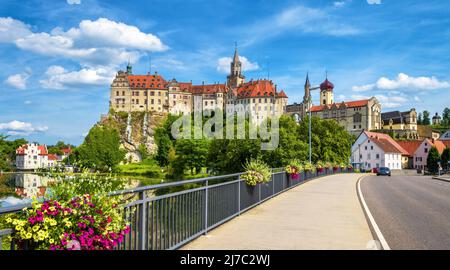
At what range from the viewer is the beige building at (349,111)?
16238 cm

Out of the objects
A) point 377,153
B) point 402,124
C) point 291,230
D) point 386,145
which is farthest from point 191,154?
point 402,124

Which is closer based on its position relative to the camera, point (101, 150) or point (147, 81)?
point (101, 150)

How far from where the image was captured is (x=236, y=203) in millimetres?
11547

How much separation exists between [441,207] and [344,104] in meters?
162

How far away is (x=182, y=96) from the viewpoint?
158 m

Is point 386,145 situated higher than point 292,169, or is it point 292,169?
point 386,145

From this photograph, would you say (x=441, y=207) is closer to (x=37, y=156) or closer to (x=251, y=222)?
(x=251, y=222)

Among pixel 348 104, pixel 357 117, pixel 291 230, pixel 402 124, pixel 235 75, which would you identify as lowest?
pixel 291 230

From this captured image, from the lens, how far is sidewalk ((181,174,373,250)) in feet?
25.5

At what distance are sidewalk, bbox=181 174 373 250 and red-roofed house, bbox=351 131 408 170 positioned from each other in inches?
3590

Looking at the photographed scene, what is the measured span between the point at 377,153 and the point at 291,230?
100311mm

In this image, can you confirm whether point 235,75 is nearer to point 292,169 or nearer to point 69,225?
point 292,169

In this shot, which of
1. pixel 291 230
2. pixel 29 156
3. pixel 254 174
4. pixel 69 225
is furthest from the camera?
pixel 29 156

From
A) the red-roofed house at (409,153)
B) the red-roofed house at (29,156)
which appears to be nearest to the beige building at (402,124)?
the red-roofed house at (409,153)
